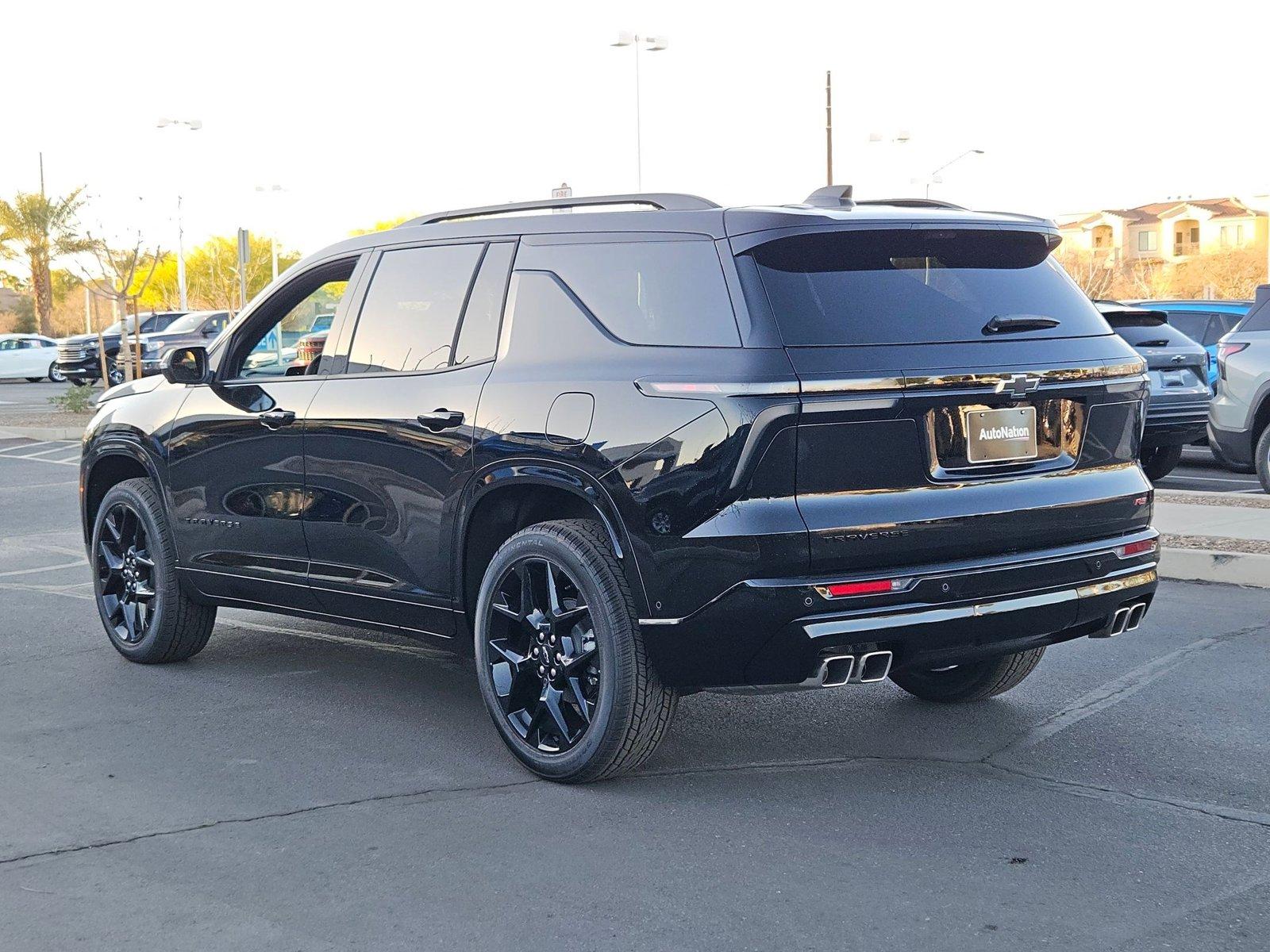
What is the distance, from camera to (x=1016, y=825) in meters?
4.55

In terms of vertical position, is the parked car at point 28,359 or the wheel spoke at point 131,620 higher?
the wheel spoke at point 131,620

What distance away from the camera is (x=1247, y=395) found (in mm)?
12586

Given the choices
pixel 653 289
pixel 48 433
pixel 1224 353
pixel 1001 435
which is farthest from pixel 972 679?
pixel 48 433

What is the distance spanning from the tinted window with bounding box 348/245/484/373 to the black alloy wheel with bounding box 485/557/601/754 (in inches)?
36.9

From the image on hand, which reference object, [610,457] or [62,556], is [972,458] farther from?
[62,556]

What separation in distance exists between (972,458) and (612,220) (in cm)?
143

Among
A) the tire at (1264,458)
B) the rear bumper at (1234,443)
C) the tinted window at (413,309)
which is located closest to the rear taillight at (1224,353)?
the rear bumper at (1234,443)

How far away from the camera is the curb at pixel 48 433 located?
70.7ft

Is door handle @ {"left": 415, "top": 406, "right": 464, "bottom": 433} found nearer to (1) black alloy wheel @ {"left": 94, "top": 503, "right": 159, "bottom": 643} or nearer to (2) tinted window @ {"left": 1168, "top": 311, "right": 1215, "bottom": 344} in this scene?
(1) black alloy wheel @ {"left": 94, "top": 503, "right": 159, "bottom": 643}

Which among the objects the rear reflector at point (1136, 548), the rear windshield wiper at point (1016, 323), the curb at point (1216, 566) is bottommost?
the curb at point (1216, 566)

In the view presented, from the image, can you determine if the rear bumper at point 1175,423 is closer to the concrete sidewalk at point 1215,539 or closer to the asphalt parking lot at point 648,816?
the concrete sidewalk at point 1215,539

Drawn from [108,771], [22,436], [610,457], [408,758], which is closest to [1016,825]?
[610,457]

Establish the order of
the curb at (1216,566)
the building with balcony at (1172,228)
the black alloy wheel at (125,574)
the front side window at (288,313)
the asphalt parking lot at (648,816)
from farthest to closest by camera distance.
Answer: the building with balcony at (1172,228) → the curb at (1216,566) → the black alloy wheel at (125,574) → the front side window at (288,313) → the asphalt parking lot at (648,816)

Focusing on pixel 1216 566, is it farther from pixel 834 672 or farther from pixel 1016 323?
pixel 834 672
